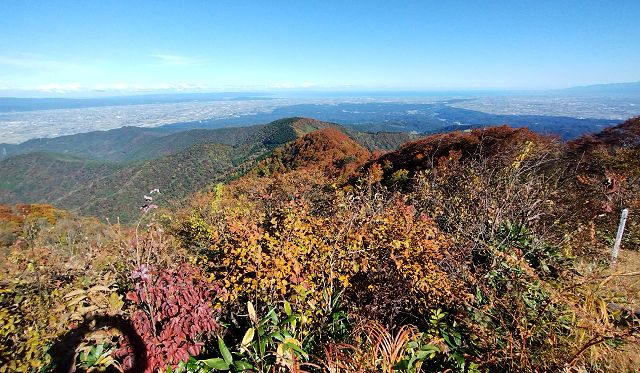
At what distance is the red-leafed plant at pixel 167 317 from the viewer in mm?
2195

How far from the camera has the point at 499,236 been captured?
173 inches

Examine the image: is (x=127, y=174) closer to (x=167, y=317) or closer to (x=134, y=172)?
(x=134, y=172)

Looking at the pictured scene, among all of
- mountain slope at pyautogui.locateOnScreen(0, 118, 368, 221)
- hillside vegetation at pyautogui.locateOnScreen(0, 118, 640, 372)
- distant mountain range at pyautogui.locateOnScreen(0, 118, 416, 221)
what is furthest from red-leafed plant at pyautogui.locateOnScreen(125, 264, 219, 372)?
mountain slope at pyautogui.locateOnScreen(0, 118, 368, 221)

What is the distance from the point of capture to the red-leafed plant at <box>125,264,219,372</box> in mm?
2195

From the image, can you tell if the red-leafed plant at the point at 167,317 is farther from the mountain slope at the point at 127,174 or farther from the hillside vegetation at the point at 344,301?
the mountain slope at the point at 127,174

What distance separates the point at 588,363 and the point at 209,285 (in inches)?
124

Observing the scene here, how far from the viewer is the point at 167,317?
2400 mm

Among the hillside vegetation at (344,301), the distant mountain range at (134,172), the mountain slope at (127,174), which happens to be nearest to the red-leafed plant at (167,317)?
the hillside vegetation at (344,301)

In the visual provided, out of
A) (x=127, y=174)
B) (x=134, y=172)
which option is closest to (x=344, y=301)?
(x=134, y=172)

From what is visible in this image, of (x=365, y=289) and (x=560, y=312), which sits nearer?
(x=560, y=312)

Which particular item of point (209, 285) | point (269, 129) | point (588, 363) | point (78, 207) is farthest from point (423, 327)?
point (269, 129)

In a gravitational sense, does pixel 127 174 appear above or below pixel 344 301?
below

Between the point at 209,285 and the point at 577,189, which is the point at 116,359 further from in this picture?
the point at 577,189

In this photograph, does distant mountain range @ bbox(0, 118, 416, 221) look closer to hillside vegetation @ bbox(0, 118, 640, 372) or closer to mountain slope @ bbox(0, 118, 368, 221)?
mountain slope @ bbox(0, 118, 368, 221)
